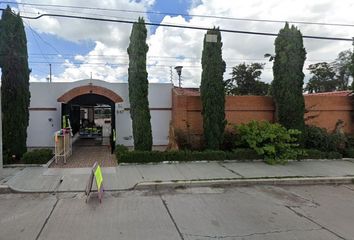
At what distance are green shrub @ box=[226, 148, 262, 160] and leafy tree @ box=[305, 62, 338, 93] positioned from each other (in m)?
48.2

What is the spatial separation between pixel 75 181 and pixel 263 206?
5435 millimetres

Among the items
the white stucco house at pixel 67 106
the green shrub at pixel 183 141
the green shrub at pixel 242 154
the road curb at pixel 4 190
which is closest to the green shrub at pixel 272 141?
the green shrub at pixel 242 154

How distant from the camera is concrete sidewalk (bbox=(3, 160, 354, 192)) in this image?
9.31m

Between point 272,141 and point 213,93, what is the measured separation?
3.09m

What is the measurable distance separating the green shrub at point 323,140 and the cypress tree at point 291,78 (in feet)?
2.22

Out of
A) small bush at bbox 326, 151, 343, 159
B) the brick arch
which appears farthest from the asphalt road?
the brick arch

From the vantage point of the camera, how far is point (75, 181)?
31.8ft

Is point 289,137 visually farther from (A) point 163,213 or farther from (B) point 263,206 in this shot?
(A) point 163,213

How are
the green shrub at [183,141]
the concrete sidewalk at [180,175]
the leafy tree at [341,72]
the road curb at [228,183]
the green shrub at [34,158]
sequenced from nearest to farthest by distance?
the road curb at [228,183], the concrete sidewalk at [180,175], the green shrub at [34,158], the green shrub at [183,141], the leafy tree at [341,72]

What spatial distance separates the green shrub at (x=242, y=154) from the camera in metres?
13.0

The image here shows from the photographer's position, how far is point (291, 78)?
46.9ft

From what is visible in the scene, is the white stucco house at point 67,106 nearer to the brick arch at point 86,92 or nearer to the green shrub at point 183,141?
the brick arch at point 86,92

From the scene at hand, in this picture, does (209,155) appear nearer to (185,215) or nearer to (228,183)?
(228,183)

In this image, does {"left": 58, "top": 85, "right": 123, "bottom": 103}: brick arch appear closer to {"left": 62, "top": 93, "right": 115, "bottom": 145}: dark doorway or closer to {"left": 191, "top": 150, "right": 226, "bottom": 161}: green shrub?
{"left": 62, "top": 93, "right": 115, "bottom": 145}: dark doorway
